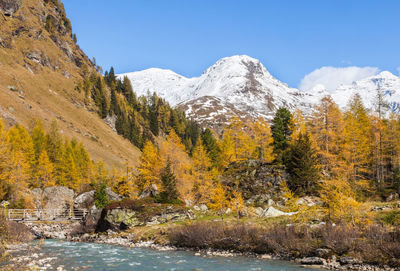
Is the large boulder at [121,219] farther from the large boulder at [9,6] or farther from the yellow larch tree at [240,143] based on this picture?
the large boulder at [9,6]

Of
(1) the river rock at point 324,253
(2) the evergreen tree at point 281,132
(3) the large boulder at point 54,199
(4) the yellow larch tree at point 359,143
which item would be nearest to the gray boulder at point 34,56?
(3) the large boulder at point 54,199

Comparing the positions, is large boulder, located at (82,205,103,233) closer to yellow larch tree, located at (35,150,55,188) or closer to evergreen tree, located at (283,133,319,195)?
yellow larch tree, located at (35,150,55,188)

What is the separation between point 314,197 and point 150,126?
380ft

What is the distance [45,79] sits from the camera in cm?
11556

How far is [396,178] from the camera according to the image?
41.2 meters

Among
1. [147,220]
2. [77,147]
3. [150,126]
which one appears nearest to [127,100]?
[150,126]

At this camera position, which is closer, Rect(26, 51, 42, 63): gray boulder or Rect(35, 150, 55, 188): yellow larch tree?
Rect(35, 150, 55, 188): yellow larch tree

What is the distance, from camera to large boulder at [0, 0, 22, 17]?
408 ft

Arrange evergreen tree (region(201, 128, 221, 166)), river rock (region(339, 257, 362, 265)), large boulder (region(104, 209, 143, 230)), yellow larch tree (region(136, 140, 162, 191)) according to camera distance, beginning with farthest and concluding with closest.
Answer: evergreen tree (region(201, 128, 221, 166)) → yellow larch tree (region(136, 140, 162, 191)) → large boulder (region(104, 209, 143, 230)) → river rock (region(339, 257, 362, 265))

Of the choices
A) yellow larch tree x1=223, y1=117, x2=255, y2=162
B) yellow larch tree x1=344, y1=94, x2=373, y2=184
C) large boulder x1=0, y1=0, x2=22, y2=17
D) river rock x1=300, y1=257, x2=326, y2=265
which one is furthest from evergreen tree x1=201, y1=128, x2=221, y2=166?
large boulder x1=0, y1=0, x2=22, y2=17

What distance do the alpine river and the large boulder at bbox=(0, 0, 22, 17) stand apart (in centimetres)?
13779

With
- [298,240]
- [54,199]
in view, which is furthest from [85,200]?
[298,240]

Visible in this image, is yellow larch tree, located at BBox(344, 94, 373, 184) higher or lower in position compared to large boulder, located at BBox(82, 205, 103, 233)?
higher

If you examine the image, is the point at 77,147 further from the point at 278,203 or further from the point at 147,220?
the point at 278,203
